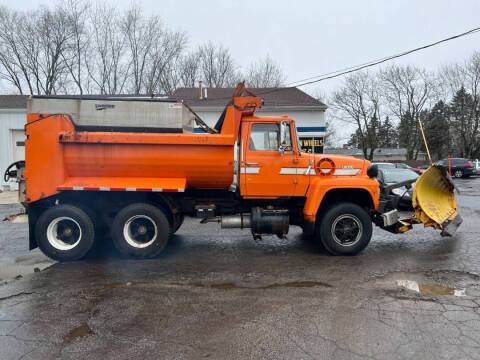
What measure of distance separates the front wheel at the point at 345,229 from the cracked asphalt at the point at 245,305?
0.77 feet

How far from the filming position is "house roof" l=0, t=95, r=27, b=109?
19.6 meters

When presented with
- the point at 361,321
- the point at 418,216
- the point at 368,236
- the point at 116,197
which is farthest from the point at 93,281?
the point at 418,216

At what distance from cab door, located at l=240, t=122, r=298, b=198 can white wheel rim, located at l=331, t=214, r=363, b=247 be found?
1.08 m

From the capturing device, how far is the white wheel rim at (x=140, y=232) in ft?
19.2

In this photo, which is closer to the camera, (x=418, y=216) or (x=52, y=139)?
(x=52, y=139)

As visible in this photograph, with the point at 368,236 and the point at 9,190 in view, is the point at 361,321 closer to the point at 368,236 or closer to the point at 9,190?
the point at 368,236

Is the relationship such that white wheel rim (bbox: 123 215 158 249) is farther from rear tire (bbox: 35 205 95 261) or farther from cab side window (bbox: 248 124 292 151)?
cab side window (bbox: 248 124 292 151)

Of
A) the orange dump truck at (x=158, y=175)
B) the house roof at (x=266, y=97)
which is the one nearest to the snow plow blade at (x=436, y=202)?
the orange dump truck at (x=158, y=175)

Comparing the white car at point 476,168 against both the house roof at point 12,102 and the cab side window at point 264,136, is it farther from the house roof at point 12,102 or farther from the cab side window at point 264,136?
the house roof at point 12,102

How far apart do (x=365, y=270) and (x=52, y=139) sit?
564 centimetres

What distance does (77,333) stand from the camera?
344cm

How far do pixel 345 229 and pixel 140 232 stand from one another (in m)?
3.75

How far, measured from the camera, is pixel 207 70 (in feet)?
136

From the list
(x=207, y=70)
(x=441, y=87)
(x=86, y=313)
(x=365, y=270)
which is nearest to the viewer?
(x=86, y=313)
